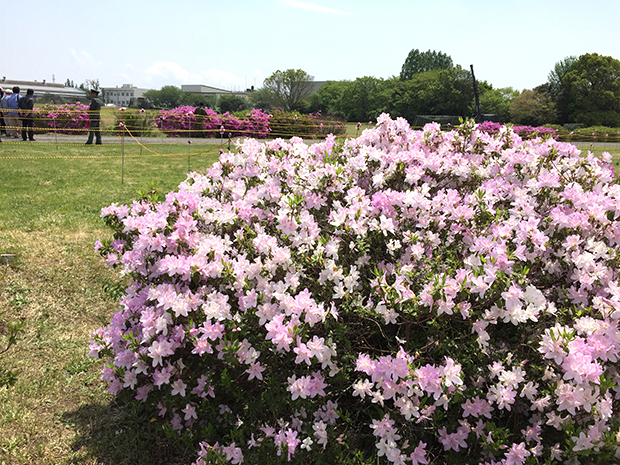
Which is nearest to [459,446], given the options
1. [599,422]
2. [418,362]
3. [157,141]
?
[418,362]

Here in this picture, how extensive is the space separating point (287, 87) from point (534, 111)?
131 ft

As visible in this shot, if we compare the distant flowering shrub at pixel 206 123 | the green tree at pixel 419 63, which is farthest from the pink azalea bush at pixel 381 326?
the green tree at pixel 419 63

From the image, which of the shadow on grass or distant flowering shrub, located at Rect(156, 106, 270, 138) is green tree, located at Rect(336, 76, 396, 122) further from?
the shadow on grass

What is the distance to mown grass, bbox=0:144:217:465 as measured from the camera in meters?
2.76

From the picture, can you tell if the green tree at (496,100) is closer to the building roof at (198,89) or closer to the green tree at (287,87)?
the green tree at (287,87)

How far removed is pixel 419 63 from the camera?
95312mm

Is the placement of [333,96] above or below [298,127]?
above

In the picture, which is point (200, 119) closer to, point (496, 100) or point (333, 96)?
point (496, 100)

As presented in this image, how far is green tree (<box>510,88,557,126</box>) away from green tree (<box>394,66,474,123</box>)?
1288 centimetres

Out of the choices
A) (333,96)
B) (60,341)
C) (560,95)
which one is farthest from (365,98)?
(60,341)

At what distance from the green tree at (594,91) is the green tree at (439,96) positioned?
48.2ft

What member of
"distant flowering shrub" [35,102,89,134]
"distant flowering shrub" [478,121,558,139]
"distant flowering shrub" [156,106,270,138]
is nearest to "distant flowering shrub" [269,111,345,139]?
"distant flowering shrub" [156,106,270,138]

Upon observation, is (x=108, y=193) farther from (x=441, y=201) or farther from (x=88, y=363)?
(x=441, y=201)

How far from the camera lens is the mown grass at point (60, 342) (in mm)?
2764
